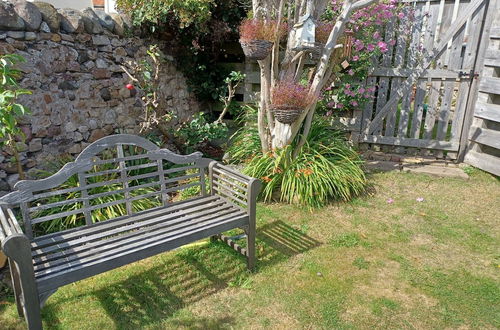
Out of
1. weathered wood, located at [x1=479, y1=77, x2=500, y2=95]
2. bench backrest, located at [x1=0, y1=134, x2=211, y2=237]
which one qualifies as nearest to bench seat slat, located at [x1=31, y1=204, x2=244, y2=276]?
bench backrest, located at [x1=0, y1=134, x2=211, y2=237]

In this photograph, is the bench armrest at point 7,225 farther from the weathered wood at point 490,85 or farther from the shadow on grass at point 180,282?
the weathered wood at point 490,85

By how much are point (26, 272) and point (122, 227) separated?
83 centimetres

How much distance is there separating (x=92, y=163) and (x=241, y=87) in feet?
11.5

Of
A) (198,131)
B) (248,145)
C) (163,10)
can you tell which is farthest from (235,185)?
(163,10)

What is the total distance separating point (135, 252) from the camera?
Result: 2572mm

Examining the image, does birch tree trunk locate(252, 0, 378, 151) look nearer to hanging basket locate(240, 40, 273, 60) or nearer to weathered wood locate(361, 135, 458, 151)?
hanging basket locate(240, 40, 273, 60)

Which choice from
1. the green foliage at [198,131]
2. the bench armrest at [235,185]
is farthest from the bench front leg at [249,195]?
the green foliage at [198,131]

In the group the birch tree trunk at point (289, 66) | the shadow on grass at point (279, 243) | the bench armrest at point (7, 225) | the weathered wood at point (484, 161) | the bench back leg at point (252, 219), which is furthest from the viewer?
the weathered wood at point (484, 161)

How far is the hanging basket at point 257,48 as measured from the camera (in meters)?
3.90

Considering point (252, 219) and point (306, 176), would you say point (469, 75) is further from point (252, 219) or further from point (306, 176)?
point (252, 219)

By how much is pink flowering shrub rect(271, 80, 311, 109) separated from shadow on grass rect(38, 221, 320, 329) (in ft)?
4.18

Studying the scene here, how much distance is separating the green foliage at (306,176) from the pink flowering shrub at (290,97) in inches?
23.1

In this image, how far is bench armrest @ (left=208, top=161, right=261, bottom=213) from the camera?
3053mm

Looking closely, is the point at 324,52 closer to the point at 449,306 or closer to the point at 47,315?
the point at 449,306
